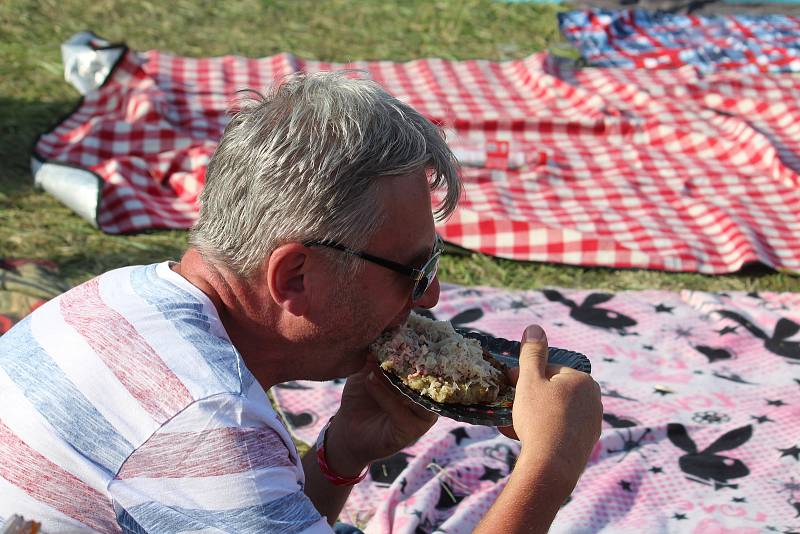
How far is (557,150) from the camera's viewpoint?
21.6 feet

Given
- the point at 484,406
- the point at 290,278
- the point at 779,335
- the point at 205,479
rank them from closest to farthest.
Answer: the point at 205,479, the point at 290,278, the point at 484,406, the point at 779,335

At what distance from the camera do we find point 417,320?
8.86ft

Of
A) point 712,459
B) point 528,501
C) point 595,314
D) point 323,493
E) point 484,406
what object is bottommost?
point 595,314

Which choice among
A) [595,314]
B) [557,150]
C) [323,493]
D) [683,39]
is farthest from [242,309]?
[683,39]

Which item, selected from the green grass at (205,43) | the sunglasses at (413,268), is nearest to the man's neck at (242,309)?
the sunglasses at (413,268)

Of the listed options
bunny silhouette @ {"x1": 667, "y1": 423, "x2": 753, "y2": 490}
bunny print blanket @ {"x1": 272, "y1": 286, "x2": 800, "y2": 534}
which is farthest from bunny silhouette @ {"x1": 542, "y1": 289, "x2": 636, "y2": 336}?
bunny silhouette @ {"x1": 667, "y1": 423, "x2": 753, "y2": 490}

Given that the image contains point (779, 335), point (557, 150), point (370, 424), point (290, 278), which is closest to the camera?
point (290, 278)

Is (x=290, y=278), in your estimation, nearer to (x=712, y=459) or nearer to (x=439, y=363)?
(x=439, y=363)

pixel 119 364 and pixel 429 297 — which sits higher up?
pixel 119 364

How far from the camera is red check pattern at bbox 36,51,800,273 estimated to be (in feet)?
17.8

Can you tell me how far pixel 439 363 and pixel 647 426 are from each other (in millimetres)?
1586

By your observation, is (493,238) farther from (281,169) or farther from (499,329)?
(281,169)

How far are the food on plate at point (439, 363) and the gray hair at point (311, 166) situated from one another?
40 centimetres

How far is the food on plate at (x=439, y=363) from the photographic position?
7.92 feet
